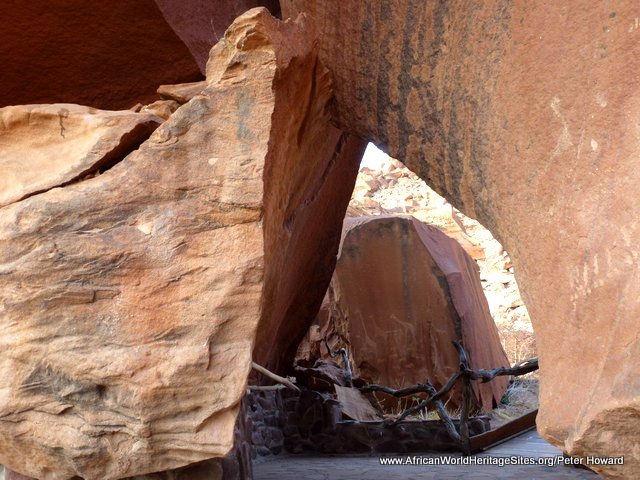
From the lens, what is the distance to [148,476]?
7.51 ft

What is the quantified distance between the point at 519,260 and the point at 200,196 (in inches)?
37.9

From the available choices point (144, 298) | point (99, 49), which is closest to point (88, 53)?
point (99, 49)

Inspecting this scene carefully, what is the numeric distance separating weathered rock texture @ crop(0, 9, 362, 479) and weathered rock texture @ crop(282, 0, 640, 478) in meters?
0.68

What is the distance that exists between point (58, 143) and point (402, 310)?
5.64 metres

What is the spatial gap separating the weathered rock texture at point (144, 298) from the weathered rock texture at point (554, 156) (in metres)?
0.68

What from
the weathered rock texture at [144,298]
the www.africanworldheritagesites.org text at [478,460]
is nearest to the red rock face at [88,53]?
the weathered rock texture at [144,298]

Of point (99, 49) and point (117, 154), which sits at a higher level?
point (99, 49)

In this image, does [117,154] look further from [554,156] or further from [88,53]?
[88,53]

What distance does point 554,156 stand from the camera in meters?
1.89

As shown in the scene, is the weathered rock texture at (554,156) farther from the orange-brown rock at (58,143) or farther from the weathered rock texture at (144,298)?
the orange-brown rock at (58,143)

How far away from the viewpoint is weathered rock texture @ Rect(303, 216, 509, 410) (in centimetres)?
737

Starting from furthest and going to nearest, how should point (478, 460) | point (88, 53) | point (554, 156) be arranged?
point (478, 460)
point (88, 53)
point (554, 156)

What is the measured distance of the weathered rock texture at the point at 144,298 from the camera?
1.99m

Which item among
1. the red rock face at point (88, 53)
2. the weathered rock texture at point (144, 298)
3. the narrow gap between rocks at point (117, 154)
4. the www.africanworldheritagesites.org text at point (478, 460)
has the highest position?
the red rock face at point (88, 53)
